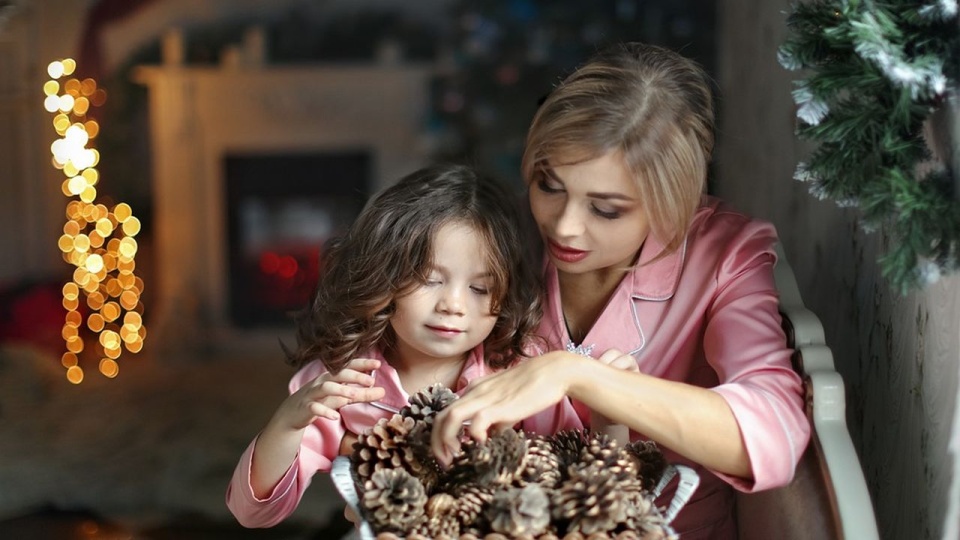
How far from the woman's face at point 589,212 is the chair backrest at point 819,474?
0.81 feet

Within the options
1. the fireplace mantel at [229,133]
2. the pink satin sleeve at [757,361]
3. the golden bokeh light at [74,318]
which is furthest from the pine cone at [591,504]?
the fireplace mantel at [229,133]

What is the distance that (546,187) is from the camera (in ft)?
4.59

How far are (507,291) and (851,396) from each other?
67 centimetres

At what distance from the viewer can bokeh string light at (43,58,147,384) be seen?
4648 mm

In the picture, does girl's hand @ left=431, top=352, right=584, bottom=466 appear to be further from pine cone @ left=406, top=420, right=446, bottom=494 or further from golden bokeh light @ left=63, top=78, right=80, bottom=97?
golden bokeh light @ left=63, top=78, right=80, bottom=97

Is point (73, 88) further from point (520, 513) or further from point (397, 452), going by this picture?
point (520, 513)

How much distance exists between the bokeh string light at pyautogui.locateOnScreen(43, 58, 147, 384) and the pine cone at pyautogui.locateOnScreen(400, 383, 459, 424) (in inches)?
143

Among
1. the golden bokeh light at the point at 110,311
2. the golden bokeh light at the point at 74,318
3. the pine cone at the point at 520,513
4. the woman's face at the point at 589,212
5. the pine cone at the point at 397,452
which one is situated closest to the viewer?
the pine cone at the point at 520,513

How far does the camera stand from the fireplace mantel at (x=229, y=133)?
508 cm

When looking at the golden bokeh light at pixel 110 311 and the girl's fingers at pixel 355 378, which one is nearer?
the girl's fingers at pixel 355 378

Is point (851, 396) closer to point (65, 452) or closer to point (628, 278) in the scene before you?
point (628, 278)

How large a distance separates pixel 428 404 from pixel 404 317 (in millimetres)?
201

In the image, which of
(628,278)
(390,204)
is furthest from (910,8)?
(390,204)

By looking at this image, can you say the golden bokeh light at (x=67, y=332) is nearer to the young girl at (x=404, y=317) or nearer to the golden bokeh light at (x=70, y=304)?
the golden bokeh light at (x=70, y=304)
